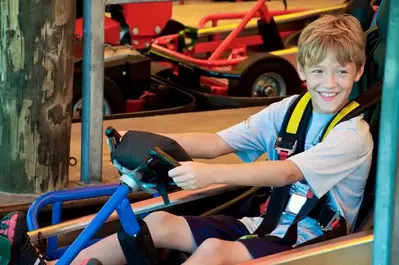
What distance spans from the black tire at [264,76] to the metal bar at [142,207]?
194 centimetres

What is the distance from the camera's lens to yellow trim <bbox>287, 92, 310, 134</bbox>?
1.95 m

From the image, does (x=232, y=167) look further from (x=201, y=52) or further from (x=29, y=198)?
(x=201, y=52)

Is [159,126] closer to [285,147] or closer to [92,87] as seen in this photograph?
[92,87]

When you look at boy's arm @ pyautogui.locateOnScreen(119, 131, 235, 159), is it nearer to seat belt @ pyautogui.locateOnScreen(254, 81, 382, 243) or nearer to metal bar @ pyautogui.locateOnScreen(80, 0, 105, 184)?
seat belt @ pyautogui.locateOnScreen(254, 81, 382, 243)

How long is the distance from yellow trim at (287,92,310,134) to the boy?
0.03 metres

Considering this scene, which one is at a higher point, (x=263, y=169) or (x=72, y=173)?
(x=263, y=169)

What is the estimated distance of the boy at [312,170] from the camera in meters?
1.78

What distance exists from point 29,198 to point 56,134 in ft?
0.67

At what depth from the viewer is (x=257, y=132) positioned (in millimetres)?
2061

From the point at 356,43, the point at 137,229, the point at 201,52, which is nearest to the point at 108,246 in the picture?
the point at 137,229

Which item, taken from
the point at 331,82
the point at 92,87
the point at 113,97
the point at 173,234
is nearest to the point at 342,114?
the point at 331,82

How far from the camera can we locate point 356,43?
1.87m

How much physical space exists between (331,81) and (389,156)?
0.35 metres

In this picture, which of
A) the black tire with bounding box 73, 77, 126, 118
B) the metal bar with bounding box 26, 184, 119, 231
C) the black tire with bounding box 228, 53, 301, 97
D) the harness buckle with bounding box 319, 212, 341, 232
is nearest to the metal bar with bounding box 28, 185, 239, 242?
the metal bar with bounding box 26, 184, 119, 231
